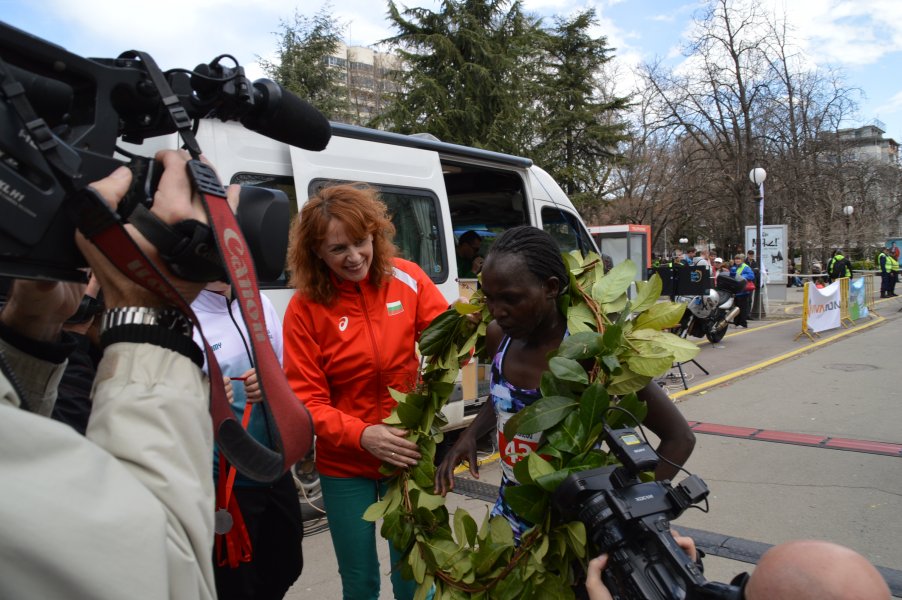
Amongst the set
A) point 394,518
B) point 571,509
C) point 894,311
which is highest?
point 571,509

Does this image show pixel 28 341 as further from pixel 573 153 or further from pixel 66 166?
pixel 573 153

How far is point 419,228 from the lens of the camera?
5.65m

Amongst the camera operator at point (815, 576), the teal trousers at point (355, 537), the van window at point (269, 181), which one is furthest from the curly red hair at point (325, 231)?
the van window at point (269, 181)

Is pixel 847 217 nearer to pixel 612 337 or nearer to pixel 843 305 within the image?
pixel 843 305

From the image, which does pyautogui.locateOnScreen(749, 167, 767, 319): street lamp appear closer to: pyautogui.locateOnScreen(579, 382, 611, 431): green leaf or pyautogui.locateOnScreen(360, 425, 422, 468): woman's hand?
pyautogui.locateOnScreen(360, 425, 422, 468): woman's hand

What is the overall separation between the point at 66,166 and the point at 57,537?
0.49 metres

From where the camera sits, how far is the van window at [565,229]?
7.59 m

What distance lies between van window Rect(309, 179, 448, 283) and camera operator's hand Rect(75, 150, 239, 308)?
425 cm

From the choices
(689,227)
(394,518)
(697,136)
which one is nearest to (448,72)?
(697,136)

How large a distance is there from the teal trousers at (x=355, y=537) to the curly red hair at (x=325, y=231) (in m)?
0.72

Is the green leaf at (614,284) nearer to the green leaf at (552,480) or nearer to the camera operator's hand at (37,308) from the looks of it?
the green leaf at (552,480)

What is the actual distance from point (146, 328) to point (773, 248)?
69.6 ft

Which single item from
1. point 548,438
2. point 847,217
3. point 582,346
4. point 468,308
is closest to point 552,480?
point 548,438

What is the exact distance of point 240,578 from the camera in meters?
2.33
